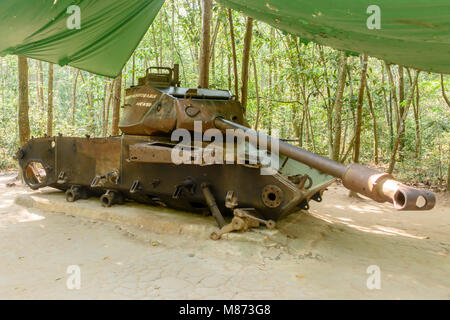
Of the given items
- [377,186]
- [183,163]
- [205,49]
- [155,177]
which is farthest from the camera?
[205,49]

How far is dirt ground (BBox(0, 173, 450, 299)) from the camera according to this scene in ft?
10.6

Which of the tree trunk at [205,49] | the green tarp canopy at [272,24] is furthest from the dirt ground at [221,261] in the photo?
the tree trunk at [205,49]

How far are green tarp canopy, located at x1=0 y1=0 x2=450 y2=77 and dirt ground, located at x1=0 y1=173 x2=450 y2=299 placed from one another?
2328 mm

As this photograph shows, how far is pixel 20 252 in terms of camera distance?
427cm

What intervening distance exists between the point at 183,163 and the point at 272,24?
6.79ft

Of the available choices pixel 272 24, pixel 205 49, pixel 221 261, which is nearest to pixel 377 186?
pixel 221 261

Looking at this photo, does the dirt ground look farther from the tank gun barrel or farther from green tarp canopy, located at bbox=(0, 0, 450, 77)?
green tarp canopy, located at bbox=(0, 0, 450, 77)

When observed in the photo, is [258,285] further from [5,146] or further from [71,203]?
[5,146]

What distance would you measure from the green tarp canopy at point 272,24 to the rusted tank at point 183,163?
982mm

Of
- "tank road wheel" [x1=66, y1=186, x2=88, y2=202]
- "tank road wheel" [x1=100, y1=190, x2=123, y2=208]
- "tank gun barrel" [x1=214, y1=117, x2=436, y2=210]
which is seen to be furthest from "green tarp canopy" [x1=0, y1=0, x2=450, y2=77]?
"tank road wheel" [x1=100, y1=190, x2=123, y2=208]

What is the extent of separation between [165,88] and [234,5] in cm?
221

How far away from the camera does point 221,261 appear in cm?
398

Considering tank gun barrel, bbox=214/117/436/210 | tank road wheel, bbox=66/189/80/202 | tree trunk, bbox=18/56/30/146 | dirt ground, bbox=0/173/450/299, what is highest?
tree trunk, bbox=18/56/30/146

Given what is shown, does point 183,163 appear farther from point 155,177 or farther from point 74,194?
point 74,194
